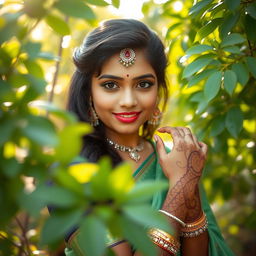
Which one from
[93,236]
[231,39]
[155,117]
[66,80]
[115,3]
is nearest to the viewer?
[93,236]

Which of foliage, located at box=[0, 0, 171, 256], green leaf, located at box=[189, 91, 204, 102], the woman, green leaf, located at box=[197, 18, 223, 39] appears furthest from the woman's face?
foliage, located at box=[0, 0, 171, 256]

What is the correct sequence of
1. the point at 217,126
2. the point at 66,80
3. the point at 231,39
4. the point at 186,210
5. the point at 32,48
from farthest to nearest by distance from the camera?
the point at 66,80 → the point at 217,126 → the point at 186,210 → the point at 231,39 → the point at 32,48

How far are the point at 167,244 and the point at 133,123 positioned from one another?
19.2 inches

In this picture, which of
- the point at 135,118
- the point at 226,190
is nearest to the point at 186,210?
the point at 135,118

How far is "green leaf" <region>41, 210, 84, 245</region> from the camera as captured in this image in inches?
20.4

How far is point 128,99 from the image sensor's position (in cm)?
141

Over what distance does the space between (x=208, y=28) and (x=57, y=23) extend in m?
0.68

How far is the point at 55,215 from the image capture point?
537mm

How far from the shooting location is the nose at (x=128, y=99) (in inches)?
55.5

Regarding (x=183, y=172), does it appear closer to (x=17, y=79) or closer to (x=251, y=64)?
(x=251, y=64)

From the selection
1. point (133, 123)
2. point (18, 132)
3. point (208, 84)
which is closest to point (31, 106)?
point (18, 132)

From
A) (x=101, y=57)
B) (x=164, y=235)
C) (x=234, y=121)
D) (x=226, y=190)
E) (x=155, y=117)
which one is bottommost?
(x=226, y=190)

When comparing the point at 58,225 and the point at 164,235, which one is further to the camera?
the point at 164,235

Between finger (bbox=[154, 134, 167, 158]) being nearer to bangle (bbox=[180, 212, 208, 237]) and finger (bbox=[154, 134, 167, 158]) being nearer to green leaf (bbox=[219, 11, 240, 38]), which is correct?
bangle (bbox=[180, 212, 208, 237])
